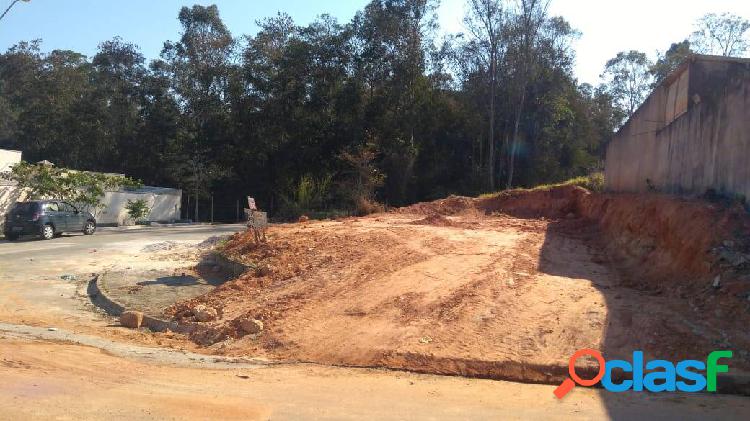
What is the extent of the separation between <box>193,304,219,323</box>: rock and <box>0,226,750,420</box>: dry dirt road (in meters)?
1.03

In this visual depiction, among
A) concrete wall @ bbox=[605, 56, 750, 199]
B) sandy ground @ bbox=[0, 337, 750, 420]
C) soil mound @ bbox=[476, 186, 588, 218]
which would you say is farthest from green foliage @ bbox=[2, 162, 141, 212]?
concrete wall @ bbox=[605, 56, 750, 199]

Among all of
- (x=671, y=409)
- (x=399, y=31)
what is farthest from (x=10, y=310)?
(x=399, y=31)

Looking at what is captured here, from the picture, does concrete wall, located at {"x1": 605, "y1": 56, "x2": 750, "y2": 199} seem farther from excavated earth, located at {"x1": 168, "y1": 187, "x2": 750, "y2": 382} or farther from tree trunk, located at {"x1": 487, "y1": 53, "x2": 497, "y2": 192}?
tree trunk, located at {"x1": 487, "y1": 53, "x2": 497, "y2": 192}

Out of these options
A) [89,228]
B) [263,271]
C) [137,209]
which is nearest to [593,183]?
[263,271]

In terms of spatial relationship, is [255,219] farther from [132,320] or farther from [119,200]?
[119,200]

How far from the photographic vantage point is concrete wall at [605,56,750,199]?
10.0 metres

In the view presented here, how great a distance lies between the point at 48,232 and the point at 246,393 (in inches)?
853

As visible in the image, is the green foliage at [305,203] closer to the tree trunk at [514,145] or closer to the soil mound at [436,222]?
the soil mound at [436,222]

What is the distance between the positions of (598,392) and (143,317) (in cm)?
770

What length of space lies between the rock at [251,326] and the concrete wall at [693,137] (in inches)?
303

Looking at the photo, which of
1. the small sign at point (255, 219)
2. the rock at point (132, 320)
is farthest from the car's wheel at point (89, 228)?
the rock at point (132, 320)

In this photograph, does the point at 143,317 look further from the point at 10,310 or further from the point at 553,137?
the point at 553,137

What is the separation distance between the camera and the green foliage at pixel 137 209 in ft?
114

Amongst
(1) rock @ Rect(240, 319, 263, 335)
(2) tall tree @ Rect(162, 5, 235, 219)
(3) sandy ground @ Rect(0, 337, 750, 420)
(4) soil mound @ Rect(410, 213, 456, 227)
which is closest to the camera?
(3) sandy ground @ Rect(0, 337, 750, 420)
